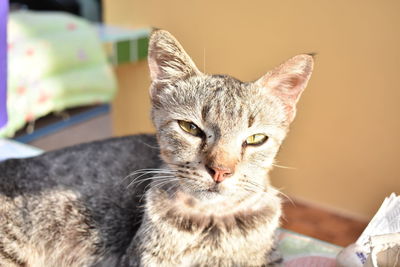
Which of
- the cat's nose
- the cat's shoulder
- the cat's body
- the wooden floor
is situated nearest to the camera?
the cat's nose

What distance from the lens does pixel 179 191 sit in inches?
34.8

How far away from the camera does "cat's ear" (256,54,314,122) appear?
0.82m

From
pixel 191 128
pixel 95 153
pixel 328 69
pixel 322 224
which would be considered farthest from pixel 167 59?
pixel 322 224

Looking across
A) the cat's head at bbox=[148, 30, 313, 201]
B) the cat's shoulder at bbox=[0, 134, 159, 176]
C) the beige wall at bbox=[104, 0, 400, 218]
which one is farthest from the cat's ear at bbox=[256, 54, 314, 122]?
the beige wall at bbox=[104, 0, 400, 218]

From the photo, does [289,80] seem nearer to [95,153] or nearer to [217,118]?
[217,118]

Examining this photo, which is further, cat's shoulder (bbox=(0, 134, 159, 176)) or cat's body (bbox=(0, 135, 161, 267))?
cat's shoulder (bbox=(0, 134, 159, 176))

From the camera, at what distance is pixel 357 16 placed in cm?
180

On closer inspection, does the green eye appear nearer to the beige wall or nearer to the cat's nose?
the cat's nose

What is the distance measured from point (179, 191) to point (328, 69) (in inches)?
52.2

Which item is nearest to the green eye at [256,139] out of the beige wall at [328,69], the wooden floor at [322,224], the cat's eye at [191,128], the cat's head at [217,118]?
the cat's head at [217,118]

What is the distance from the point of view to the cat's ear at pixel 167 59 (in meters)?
0.85

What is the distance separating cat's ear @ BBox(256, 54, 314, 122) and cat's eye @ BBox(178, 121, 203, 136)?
167 millimetres

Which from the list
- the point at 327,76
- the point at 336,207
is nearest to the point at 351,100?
the point at 327,76

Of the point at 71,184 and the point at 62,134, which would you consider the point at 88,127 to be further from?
the point at 71,184
